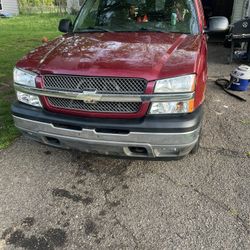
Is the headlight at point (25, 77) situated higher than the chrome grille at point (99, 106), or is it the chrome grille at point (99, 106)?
the headlight at point (25, 77)

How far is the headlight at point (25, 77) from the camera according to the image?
3178 millimetres

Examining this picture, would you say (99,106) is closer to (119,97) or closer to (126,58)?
(119,97)

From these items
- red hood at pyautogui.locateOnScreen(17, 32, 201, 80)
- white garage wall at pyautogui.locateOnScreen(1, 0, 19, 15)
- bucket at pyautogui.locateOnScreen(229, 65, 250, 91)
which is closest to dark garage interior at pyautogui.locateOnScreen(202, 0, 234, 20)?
bucket at pyautogui.locateOnScreen(229, 65, 250, 91)

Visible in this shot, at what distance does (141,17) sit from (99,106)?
187cm

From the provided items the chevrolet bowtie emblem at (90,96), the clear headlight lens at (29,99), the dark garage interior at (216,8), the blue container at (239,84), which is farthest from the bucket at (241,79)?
the dark garage interior at (216,8)

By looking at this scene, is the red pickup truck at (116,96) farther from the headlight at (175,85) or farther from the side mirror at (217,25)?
the side mirror at (217,25)

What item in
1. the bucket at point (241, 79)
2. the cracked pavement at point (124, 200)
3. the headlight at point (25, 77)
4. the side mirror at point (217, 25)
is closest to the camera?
the cracked pavement at point (124, 200)

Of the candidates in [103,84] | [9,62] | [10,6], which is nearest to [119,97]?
[103,84]

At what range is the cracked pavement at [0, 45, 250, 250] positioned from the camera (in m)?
2.72

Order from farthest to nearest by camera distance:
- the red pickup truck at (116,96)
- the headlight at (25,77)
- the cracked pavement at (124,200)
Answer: the headlight at (25,77)
the red pickup truck at (116,96)
the cracked pavement at (124,200)

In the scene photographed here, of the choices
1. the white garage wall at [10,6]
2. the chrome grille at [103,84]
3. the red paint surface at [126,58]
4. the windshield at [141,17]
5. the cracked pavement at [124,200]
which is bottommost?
the white garage wall at [10,6]

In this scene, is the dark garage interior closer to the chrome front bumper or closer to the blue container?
the blue container

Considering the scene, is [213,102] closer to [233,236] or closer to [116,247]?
[233,236]

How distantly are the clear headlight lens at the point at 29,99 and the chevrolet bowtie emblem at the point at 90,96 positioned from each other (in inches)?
21.6
